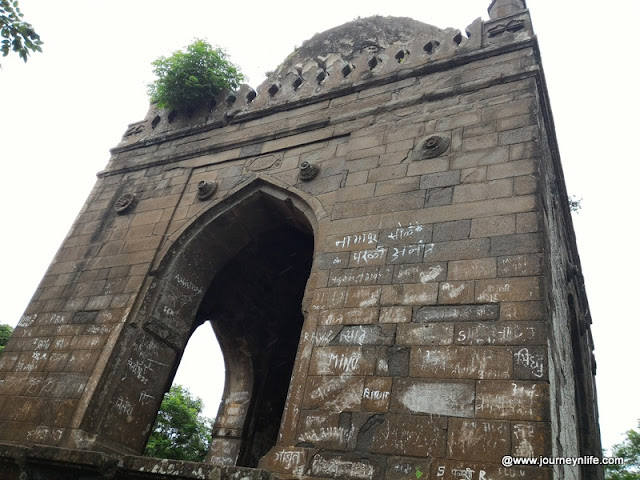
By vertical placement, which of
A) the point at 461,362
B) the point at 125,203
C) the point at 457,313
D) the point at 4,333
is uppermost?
the point at 4,333

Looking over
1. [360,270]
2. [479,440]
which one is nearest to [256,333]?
[360,270]

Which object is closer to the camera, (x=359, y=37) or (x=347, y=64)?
(x=347, y=64)

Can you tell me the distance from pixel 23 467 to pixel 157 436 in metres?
10.9

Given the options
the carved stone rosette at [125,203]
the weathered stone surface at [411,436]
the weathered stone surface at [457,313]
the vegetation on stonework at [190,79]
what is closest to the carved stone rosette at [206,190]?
the carved stone rosette at [125,203]

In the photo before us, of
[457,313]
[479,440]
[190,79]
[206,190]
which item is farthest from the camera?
[190,79]

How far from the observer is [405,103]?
5609mm

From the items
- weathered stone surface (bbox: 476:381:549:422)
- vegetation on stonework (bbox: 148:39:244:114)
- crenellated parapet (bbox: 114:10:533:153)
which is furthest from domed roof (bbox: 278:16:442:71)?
weathered stone surface (bbox: 476:381:549:422)

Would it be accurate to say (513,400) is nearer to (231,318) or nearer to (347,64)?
(347,64)

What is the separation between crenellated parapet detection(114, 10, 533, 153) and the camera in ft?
18.9

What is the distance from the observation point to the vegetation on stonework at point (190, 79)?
7453mm

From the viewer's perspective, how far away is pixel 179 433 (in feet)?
48.7

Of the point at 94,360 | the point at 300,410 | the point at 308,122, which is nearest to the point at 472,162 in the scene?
the point at 308,122

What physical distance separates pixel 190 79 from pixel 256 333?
14.5 feet

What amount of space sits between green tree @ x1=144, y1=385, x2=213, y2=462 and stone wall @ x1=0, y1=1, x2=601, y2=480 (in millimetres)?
6424
